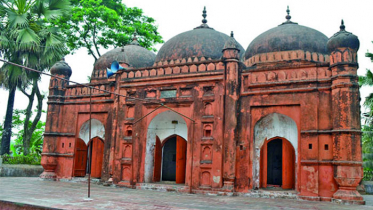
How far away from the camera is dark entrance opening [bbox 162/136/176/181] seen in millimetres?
14180

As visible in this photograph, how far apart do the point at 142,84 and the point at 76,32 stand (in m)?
10.7

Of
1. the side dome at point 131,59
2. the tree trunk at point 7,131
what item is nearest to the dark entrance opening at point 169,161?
the side dome at point 131,59

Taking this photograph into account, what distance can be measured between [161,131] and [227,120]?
3.31 meters

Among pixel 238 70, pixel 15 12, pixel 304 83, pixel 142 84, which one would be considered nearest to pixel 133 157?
pixel 142 84

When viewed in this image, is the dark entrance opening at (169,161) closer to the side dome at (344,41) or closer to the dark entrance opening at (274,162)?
the dark entrance opening at (274,162)

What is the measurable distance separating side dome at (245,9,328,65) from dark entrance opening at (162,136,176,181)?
4669 mm

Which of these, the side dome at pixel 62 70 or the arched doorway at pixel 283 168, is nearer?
the arched doorway at pixel 283 168

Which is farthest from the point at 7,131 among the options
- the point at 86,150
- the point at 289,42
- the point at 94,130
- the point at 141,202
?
the point at 289,42

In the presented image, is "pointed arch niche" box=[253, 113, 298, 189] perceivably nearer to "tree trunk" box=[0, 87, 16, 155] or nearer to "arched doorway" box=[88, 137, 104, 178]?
"arched doorway" box=[88, 137, 104, 178]

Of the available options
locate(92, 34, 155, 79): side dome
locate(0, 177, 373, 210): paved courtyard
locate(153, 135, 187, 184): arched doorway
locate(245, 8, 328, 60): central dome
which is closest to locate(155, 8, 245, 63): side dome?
locate(245, 8, 328, 60): central dome

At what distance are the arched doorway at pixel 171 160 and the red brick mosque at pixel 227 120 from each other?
4cm

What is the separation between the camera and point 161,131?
13.9 metres

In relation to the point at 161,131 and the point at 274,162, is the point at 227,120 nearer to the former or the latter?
the point at 274,162

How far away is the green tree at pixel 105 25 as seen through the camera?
68.7 ft
